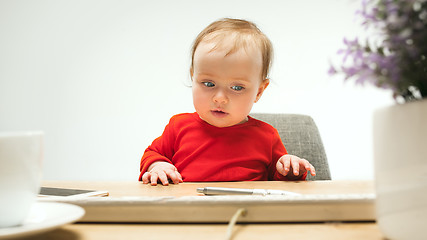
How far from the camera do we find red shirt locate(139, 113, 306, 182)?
1.13 meters

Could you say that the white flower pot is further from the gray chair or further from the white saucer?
the gray chair

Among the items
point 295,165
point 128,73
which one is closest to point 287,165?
point 295,165

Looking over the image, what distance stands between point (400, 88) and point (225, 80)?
735 millimetres

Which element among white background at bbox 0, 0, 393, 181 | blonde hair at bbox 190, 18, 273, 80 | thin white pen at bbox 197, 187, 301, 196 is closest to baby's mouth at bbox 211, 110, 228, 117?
blonde hair at bbox 190, 18, 273, 80

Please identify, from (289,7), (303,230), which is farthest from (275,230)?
(289,7)

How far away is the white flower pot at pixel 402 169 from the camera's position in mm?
339

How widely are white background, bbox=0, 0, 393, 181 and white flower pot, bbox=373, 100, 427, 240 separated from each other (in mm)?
2350

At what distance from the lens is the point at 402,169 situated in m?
0.35

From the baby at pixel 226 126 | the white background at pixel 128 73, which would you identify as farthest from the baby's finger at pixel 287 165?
the white background at pixel 128 73

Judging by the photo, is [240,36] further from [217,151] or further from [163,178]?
[163,178]

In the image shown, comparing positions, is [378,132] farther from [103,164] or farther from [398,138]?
[103,164]

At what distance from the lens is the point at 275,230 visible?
424 millimetres

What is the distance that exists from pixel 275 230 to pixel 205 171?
72cm

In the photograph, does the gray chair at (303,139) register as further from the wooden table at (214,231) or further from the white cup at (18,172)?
the white cup at (18,172)
